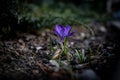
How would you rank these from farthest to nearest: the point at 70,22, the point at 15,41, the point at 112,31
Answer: the point at 112,31 < the point at 70,22 < the point at 15,41

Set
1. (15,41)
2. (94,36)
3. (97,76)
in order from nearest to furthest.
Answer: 1. (97,76)
2. (15,41)
3. (94,36)

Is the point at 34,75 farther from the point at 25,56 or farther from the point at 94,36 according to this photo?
the point at 94,36

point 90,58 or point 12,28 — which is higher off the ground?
point 12,28

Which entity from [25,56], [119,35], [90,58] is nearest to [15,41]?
[25,56]

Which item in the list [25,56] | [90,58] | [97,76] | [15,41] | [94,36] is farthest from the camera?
[94,36]

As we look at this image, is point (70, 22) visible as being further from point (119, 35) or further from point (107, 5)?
point (107, 5)

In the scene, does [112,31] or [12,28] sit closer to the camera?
[12,28]

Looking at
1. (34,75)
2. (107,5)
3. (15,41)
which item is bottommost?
(34,75)

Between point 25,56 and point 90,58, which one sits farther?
point 25,56

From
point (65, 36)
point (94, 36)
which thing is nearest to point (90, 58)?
point (65, 36)
